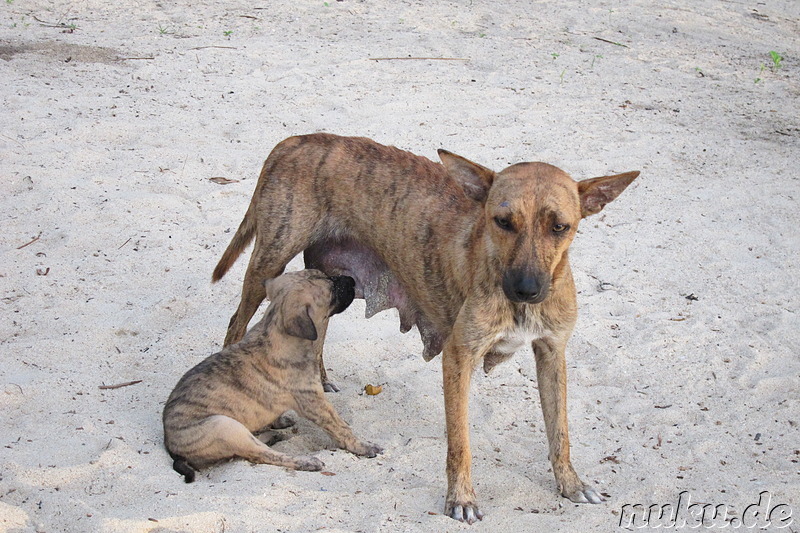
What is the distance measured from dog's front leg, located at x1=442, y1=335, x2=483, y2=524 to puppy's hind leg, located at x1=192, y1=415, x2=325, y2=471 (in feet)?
2.37

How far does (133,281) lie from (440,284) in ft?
8.65

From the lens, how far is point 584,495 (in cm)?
450

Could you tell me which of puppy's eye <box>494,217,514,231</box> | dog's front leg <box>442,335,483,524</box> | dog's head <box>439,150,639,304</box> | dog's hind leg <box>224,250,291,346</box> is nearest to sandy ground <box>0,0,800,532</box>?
dog's front leg <box>442,335,483,524</box>

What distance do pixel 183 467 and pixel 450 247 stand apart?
183 cm

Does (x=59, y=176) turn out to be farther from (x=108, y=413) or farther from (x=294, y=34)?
(x=294, y=34)

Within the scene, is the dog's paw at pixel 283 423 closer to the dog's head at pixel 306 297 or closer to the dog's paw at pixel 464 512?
the dog's head at pixel 306 297

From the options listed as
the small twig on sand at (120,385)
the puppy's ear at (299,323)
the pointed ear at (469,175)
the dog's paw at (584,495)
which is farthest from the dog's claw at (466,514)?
the small twig on sand at (120,385)

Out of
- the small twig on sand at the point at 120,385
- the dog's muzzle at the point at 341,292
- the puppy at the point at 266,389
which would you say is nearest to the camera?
the puppy at the point at 266,389

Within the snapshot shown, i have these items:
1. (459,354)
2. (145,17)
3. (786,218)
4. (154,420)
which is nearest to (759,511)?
(459,354)

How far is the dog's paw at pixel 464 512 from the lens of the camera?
421 cm

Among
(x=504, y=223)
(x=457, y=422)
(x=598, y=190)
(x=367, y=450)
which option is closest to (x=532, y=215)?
(x=504, y=223)

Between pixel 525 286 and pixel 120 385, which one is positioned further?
pixel 120 385

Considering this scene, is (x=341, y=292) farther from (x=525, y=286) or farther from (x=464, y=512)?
(x=464, y=512)

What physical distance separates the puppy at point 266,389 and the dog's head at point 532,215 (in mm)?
1122
